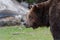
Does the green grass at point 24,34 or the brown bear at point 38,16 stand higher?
the brown bear at point 38,16

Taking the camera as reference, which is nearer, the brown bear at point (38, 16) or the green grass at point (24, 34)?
the brown bear at point (38, 16)

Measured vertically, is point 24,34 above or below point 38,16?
below

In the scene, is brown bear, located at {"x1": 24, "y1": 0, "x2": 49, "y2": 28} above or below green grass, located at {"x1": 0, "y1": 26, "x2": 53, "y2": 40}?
above

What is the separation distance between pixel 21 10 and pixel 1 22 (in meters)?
2.94

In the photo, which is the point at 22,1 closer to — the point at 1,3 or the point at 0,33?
the point at 1,3

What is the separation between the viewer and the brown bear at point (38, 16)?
9.29 meters

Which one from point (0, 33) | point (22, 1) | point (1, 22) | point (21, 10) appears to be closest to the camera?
point (0, 33)

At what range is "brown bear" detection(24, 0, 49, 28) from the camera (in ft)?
30.5

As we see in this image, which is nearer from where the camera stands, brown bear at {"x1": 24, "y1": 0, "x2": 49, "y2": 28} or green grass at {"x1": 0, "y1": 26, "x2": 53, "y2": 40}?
brown bear at {"x1": 24, "y1": 0, "x2": 49, "y2": 28}

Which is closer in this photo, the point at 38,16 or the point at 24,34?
the point at 38,16

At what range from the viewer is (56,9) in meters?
8.40

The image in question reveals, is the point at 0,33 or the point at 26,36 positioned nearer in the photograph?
the point at 26,36

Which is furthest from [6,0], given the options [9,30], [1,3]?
[9,30]

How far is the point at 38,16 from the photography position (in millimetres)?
9414
